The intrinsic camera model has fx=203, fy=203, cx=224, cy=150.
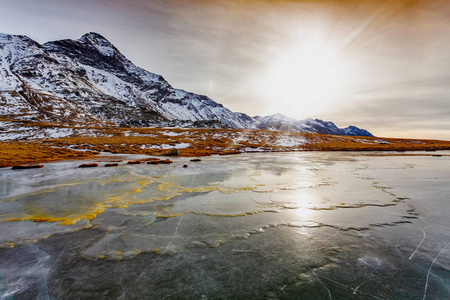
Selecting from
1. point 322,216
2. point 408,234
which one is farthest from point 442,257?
point 322,216

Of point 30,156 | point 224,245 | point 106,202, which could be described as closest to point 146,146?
point 30,156

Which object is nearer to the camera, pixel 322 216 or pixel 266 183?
pixel 322 216

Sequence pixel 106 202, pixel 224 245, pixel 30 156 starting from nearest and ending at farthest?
pixel 224 245 → pixel 106 202 → pixel 30 156

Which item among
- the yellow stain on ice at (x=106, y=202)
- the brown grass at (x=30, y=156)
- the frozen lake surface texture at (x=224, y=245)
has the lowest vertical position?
the brown grass at (x=30, y=156)

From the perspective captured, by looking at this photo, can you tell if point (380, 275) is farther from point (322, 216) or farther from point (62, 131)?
point (62, 131)

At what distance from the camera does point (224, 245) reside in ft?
17.0

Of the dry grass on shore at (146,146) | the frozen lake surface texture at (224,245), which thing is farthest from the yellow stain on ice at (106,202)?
the dry grass on shore at (146,146)

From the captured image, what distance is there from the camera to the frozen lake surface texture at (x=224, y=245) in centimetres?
375

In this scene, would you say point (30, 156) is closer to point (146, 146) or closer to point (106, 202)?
point (146, 146)

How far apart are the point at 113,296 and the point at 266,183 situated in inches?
384

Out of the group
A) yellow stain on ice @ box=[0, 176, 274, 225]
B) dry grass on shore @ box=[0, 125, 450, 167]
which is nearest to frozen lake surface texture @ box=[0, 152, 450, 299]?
yellow stain on ice @ box=[0, 176, 274, 225]

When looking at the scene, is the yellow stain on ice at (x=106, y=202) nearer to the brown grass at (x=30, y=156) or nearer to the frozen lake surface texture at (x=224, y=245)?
the frozen lake surface texture at (x=224, y=245)

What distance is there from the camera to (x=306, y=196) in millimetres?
9531

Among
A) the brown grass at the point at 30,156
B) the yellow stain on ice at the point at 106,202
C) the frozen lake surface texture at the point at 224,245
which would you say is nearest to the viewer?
the frozen lake surface texture at the point at 224,245
